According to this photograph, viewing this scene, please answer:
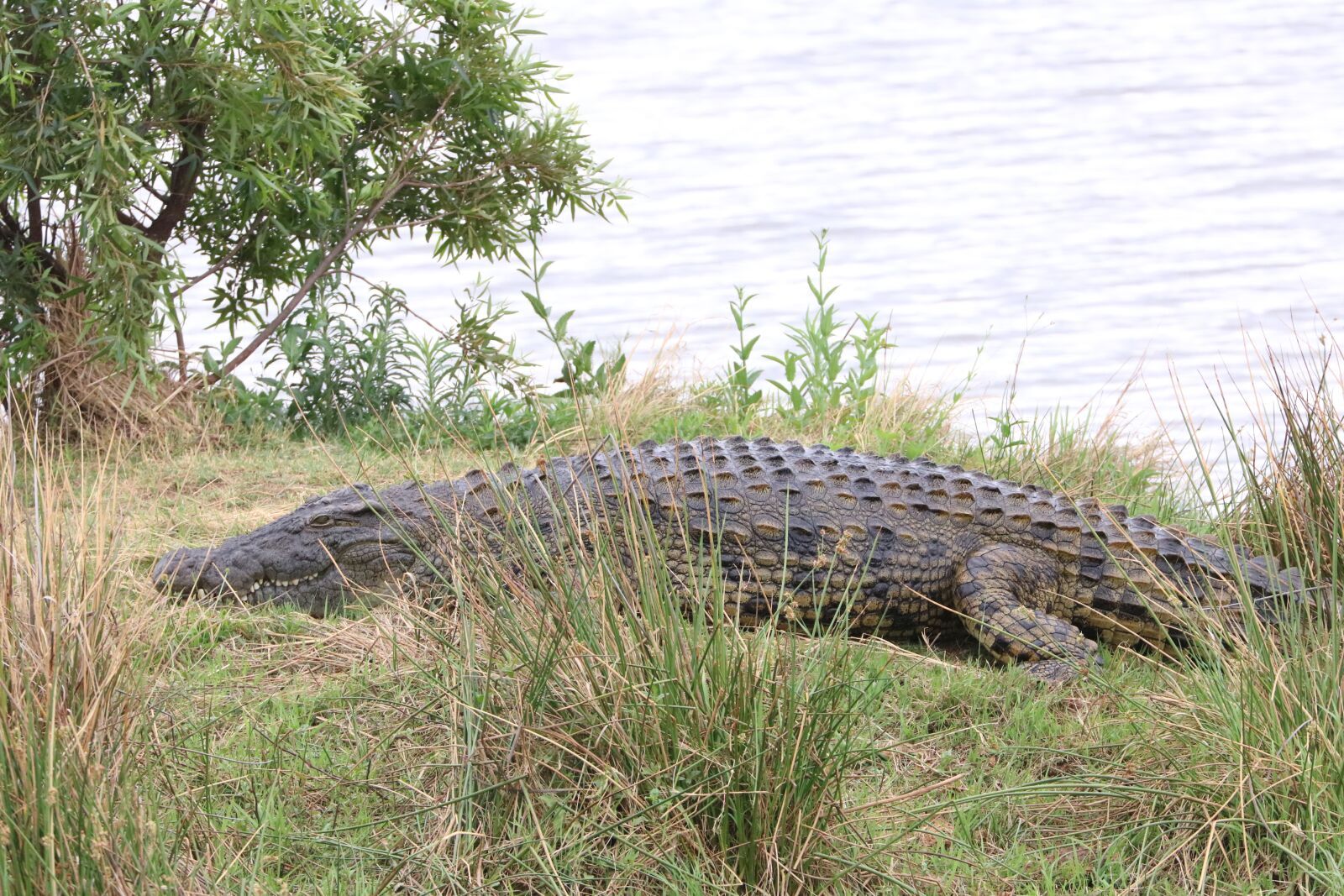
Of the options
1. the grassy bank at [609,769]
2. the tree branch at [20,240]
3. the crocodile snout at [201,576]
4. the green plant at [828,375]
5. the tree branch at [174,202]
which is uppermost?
the tree branch at [174,202]

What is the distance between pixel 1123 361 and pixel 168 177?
19.0 ft

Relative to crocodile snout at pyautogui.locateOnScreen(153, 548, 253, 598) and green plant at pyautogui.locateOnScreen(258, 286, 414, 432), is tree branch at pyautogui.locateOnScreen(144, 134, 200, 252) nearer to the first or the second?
green plant at pyautogui.locateOnScreen(258, 286, 414, 432)

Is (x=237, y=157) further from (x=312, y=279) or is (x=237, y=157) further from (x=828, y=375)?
(x=828, y=375)

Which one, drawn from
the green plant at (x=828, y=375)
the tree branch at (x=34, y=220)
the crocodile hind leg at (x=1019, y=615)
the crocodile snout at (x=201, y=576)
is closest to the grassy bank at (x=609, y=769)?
the crocodile hind leg at (x=1019, y=615)

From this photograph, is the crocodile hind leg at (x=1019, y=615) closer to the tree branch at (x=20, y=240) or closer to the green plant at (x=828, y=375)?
the green plant at (x=828, y=375)

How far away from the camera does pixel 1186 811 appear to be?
9.37ft

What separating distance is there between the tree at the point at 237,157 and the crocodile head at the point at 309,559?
1.50m

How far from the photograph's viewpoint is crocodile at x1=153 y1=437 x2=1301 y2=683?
14.0 ft

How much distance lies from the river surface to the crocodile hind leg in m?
2.86

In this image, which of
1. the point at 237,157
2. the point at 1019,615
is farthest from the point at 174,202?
the point at 1019,615

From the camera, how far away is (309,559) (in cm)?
447

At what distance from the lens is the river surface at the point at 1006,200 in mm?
9696

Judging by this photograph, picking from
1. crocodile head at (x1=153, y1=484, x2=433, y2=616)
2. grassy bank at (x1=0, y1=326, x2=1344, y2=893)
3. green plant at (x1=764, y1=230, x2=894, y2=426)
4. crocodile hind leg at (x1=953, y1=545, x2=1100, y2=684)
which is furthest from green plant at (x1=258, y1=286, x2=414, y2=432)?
grassy bank at (x1=0, y1=326, x2=1344, y2=893)

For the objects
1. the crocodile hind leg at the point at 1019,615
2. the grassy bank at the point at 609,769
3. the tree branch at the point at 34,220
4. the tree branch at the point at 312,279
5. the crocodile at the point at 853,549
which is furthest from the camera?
the tree branch at the point at 312,279
